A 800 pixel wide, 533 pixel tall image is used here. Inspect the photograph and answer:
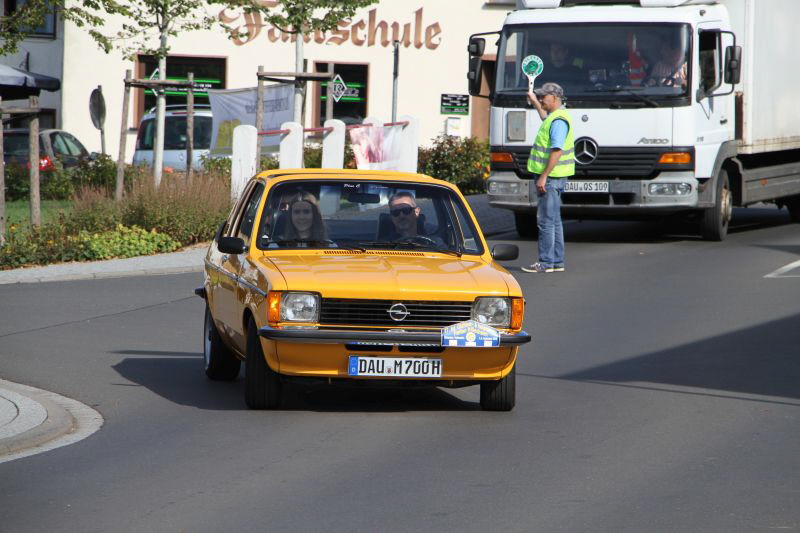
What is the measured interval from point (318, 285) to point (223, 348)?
174 centimetres

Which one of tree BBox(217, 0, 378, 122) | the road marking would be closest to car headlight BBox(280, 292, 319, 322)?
the road marking

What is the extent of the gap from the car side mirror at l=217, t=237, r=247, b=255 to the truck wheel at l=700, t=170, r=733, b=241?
38.4ft

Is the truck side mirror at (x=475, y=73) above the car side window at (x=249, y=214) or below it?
above

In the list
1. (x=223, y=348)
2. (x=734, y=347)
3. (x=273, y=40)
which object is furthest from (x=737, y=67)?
(x=273, y=40)

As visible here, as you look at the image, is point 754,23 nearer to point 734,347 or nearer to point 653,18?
point 653,18

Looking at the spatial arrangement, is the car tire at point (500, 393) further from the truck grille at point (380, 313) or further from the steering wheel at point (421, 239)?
the steering wheel at point (421, 239)

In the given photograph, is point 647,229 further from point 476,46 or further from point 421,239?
point 421,239

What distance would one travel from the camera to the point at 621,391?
9.86 meters

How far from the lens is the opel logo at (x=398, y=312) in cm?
845

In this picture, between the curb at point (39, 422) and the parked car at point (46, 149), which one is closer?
the curb at point (39, 422)

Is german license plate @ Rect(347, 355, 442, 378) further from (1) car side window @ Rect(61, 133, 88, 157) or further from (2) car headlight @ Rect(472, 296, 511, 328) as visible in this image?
(1) car side window @ Rect(61, 133, 88, 157)

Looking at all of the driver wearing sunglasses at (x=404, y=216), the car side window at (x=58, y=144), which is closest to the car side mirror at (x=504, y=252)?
the driver wearing sunglasses at (x=404, y=216)

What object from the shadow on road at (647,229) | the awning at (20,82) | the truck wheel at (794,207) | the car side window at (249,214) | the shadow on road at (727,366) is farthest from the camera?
the truck wheel at (794,207)

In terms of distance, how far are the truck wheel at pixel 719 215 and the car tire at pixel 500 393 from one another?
11.5 m
